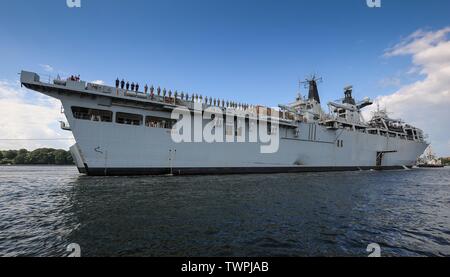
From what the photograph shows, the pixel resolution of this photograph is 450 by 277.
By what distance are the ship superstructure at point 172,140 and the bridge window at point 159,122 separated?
0.32 ft

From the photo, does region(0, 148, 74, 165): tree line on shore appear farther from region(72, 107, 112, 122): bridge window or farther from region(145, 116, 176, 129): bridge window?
region(145, 116, 176, 129): bridge window

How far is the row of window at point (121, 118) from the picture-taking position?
71.7 ft

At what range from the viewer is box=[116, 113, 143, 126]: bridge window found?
23.7m

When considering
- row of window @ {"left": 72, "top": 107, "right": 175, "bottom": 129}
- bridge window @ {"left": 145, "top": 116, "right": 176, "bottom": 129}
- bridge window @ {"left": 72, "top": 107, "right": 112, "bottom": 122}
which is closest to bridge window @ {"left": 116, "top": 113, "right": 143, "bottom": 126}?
row of window @ {"left": 72, "top": 107, "right": 175, "bottom": 129}

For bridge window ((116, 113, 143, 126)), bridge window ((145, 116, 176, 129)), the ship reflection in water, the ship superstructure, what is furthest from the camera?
bridge window ((145, 116, 176, 129))

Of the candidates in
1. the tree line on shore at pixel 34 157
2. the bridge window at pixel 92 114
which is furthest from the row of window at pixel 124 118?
the tree line on shore at pixel 34 157

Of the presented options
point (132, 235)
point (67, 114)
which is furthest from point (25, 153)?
point (132, 235)

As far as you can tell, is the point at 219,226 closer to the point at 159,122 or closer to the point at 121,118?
the point at 159,122

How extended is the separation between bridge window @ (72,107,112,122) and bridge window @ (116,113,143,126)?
3.09ft

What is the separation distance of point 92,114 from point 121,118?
2610 mm

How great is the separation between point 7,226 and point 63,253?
12.8 feet

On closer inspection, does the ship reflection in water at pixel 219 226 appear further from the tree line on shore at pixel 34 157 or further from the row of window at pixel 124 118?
the tree line on shore at pixel 34 157

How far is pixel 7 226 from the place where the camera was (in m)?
7.72
